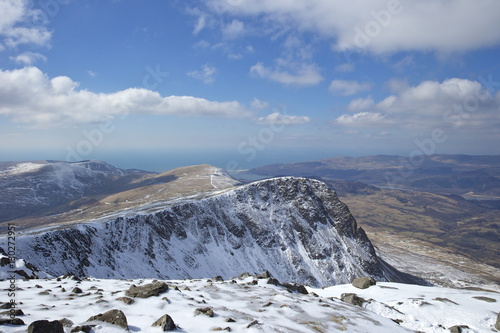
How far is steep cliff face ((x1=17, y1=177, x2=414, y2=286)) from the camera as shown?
2028 inches

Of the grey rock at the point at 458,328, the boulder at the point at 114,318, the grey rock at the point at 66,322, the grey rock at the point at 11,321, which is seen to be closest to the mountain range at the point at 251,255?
the boulder at the point at 114,318

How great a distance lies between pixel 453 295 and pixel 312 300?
1610 centimetres

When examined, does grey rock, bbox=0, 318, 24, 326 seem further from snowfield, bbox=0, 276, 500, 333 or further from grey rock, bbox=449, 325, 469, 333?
grey rock, bbox=449, 325, 469, 333

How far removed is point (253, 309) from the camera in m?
16.3

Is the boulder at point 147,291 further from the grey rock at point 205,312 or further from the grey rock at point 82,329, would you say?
the grey rock at point 82,329

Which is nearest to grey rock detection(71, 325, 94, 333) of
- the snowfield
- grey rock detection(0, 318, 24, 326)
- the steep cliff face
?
the snowfield

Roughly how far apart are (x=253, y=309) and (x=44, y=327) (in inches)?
416

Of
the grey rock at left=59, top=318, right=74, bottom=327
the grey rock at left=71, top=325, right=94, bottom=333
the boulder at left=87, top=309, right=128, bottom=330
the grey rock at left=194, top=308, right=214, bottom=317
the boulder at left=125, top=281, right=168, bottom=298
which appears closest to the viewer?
the grey rock at left=71, top=325, right=94, bottom=333

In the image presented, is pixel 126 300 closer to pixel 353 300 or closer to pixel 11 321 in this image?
pixel 11 321

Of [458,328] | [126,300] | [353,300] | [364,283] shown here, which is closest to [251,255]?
[364,283]

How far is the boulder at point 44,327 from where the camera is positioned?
952 cm

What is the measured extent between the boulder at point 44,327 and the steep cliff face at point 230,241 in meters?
42.2

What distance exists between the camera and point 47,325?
9852 millimetres

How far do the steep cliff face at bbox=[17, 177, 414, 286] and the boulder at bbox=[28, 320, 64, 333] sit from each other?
42.2m
